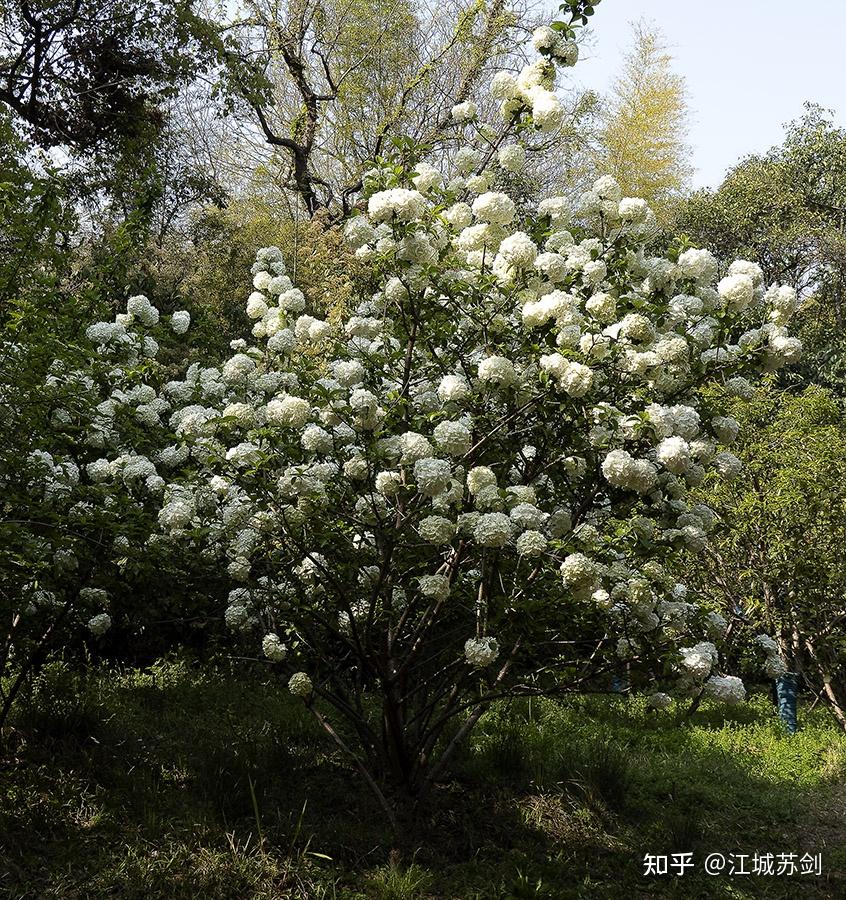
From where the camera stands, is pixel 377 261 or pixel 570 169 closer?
pixel 377 261

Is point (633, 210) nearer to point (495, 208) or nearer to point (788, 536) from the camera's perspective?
point (495, 208)

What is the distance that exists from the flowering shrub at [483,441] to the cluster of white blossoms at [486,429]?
11 millimetres

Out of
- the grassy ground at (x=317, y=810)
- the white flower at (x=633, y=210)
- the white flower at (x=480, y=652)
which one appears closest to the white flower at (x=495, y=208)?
the white flower at (x=633, y=210)

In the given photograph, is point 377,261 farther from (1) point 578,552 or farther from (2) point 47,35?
(2) point 47,35

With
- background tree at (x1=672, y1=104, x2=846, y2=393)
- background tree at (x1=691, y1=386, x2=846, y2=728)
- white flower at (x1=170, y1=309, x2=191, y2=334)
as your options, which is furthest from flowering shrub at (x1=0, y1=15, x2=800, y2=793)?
background tree at (x1=672, y1=104, x2=846, y2=393)

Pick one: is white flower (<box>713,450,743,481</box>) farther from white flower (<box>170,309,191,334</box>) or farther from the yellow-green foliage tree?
the yellow-green foliage tree

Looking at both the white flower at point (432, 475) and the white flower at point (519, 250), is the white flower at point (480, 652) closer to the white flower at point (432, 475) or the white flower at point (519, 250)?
the white flower at point (432, 475)

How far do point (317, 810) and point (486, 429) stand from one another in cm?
189

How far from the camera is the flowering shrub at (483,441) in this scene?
Answer: 322cm

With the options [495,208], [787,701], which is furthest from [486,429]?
[787,701]

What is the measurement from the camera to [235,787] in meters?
3.95

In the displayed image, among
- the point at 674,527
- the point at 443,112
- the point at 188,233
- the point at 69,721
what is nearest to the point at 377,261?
the point at 674,527

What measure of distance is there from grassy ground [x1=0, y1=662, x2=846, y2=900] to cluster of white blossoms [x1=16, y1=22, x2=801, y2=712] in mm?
685

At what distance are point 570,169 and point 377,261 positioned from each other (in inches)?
561
